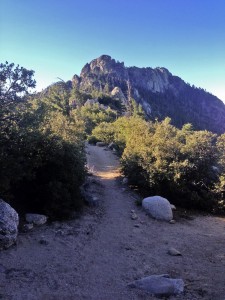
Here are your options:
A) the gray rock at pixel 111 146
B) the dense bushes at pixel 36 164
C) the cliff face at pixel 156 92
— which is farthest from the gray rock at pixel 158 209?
the cliff face at pixel 156 92

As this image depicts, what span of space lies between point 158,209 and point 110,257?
4764 millimetres

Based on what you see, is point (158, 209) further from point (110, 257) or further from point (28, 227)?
point (28, 227)

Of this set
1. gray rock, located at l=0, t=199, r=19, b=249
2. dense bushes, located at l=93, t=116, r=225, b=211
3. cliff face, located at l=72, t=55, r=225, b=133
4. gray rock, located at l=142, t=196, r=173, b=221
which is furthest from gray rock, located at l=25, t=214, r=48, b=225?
cliff face, located at l=72, t=55, r=225, b=133

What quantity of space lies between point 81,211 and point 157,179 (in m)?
4.73

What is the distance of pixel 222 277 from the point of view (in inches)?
304

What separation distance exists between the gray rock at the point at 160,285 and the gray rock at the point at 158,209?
5.74 m

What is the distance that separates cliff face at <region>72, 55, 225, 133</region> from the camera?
125375 mm

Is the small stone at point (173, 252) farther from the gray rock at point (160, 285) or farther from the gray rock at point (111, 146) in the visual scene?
the gray rock at point (111, 146)

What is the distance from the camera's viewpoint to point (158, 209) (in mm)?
13156

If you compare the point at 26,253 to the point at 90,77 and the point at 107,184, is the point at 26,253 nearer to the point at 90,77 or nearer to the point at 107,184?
the point at 107,184

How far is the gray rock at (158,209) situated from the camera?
42.5 feet

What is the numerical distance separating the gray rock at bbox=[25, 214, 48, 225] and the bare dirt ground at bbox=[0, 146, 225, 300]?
230 mm

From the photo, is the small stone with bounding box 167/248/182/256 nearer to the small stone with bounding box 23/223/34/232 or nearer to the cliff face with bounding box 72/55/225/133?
the small stone with bounding box 23/223/34/232

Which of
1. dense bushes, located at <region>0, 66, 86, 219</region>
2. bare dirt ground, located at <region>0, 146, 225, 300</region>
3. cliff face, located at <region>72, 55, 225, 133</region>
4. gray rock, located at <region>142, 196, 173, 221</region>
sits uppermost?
cliff face, located at <region>72, 55, 225, 133</region>
